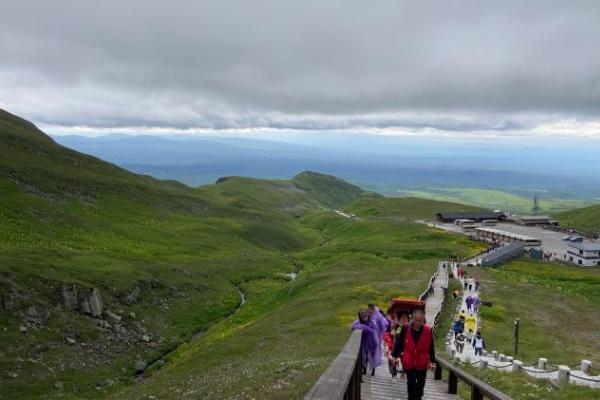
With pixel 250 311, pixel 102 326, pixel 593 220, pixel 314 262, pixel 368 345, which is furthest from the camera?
pixel 593 220

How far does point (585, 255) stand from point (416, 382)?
97.7 metres

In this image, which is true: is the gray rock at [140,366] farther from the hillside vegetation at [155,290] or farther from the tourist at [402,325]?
the tourist at [402,325]

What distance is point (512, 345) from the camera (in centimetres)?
3866

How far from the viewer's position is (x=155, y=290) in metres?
63.9

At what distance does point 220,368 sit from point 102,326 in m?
20.5

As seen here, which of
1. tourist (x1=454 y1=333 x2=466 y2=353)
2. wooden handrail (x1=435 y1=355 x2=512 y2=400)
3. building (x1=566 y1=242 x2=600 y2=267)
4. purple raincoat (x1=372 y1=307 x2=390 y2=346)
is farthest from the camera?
building (x1=566 y1=242 x2=600 y2=267)

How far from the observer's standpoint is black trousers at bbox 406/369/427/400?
50.2 feet

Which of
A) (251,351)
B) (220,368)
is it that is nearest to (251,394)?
(220,368)

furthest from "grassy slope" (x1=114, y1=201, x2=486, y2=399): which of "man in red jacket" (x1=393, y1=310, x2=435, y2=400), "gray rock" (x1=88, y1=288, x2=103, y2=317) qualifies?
"gray rock" (x1=88, y1=288, x2=103, y2=317)

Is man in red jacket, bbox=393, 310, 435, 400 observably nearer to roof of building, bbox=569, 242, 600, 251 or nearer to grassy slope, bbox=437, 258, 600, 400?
grassy slope, bbox=437, 258, 600, 400

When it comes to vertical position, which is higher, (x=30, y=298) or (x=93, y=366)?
(x=30, y=298)

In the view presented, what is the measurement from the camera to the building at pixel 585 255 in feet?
322

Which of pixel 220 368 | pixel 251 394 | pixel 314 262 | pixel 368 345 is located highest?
pixel 368 345

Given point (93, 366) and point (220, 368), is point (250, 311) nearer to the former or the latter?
point (93, 366)
